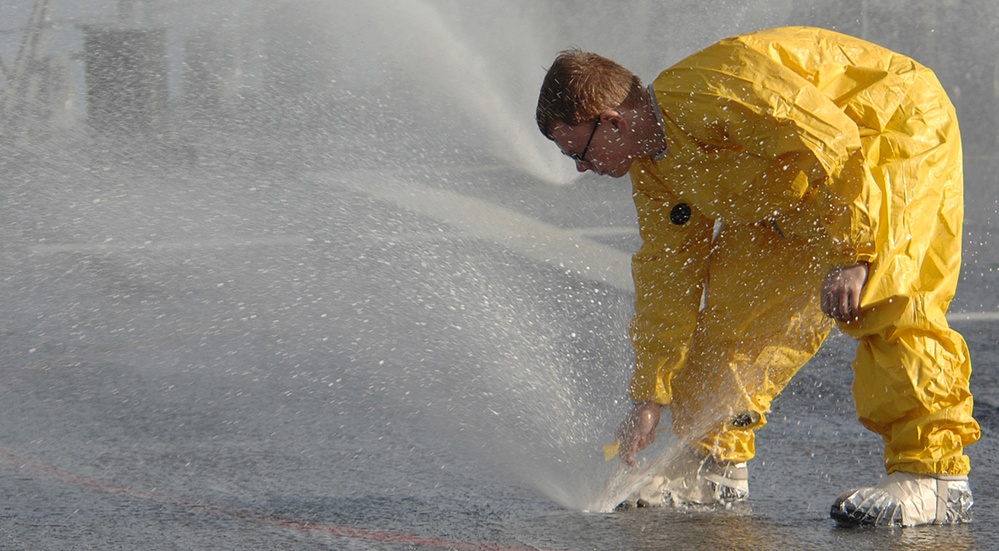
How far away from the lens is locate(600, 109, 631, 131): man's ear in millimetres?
2812

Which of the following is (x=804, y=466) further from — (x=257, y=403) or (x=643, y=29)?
(x=643, y=29)

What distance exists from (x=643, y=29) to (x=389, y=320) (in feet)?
25.5

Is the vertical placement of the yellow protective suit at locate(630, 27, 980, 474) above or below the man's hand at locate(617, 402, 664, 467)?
above

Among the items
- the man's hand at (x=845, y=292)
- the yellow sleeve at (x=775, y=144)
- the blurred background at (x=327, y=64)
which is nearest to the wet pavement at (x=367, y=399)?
the man's hand at (x=845, y=292)

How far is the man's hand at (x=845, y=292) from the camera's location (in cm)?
271

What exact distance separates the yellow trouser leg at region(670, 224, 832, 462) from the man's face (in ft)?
1.20

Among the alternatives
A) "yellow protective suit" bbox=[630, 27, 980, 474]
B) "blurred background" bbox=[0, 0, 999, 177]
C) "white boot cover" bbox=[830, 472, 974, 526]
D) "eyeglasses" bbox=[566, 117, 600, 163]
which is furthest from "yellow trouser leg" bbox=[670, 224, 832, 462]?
"blurred background" bbox=[0, 0, 999, 177]

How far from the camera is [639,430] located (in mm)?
3072

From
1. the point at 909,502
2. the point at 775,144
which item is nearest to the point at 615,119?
the point at 775,144

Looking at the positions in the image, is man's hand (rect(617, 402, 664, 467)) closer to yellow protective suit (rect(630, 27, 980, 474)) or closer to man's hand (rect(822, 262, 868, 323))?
yellow protective suit (rect(630, 27, 980, 474))

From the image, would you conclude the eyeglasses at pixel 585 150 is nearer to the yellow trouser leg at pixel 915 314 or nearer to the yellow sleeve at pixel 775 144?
the yellow sleeve at pixel 775 144

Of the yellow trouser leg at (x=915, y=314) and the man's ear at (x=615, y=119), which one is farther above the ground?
the man's ear at (x=615, y=119)

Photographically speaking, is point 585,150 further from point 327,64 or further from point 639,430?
point 327,64

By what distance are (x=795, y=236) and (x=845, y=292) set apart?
258 mm
